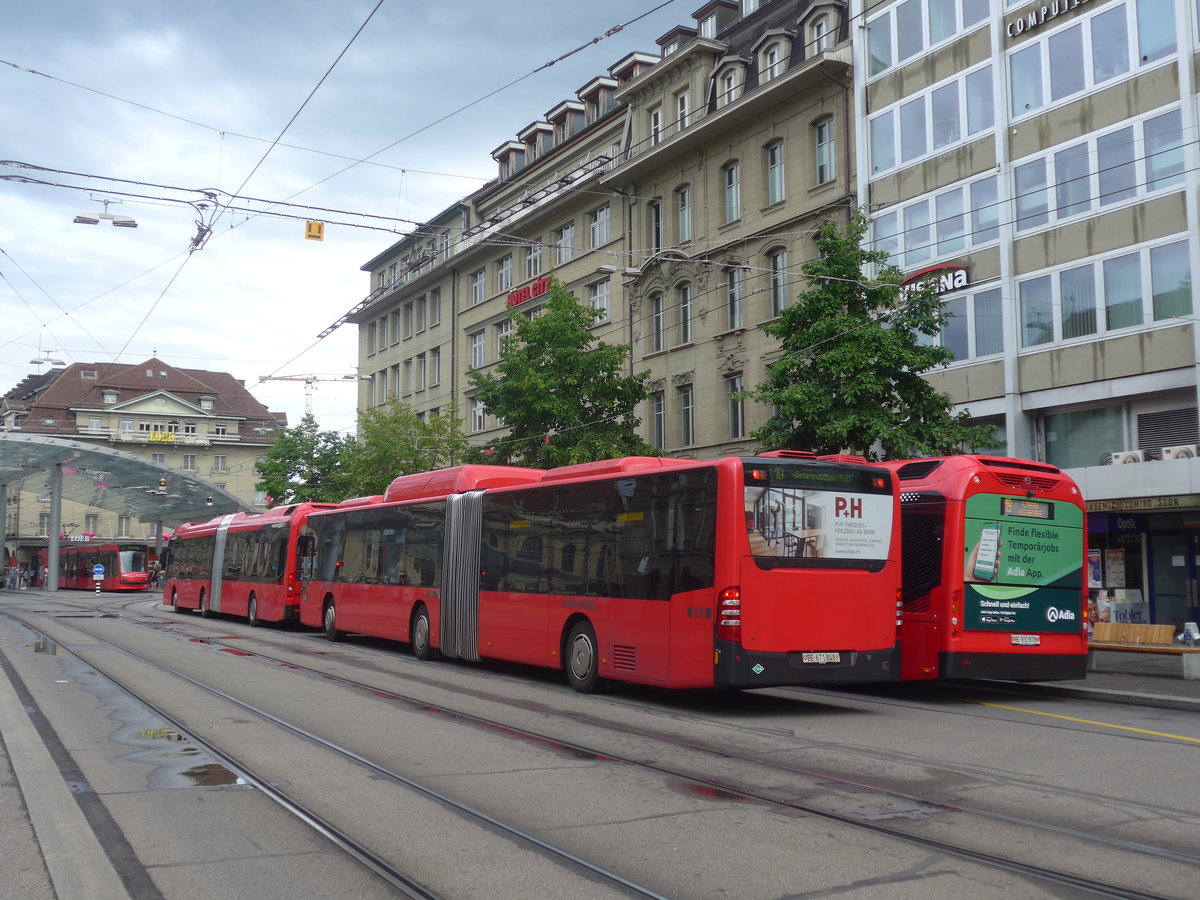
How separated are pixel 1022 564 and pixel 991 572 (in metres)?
0.53

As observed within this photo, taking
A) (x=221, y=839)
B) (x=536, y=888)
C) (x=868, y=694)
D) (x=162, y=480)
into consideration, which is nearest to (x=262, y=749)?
(x=221, y=839)

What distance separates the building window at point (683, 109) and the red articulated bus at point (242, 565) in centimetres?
1688

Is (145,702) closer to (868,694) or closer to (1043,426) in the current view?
(868,694)

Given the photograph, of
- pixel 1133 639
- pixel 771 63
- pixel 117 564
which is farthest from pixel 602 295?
pixel 117 564

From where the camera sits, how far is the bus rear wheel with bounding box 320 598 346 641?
81.4 ft

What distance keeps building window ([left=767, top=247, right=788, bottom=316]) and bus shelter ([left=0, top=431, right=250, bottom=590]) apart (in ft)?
132

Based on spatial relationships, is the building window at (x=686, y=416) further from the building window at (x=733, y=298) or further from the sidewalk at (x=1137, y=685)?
the sidewalk at (x=1137, y=685)

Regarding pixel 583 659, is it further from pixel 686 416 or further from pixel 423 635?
pixel 686 416

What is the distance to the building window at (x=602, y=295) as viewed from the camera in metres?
41.1

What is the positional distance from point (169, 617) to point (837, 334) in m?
23.5

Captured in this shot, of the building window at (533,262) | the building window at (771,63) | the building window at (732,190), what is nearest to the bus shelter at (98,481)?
the building window at (533,262)

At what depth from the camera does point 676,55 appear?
36.9m

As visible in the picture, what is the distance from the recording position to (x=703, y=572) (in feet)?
41.3

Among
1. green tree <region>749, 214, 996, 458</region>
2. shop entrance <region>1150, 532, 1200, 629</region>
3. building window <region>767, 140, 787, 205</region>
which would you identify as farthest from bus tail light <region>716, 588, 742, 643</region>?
building window <region>767, 140, 787, 205</region>
